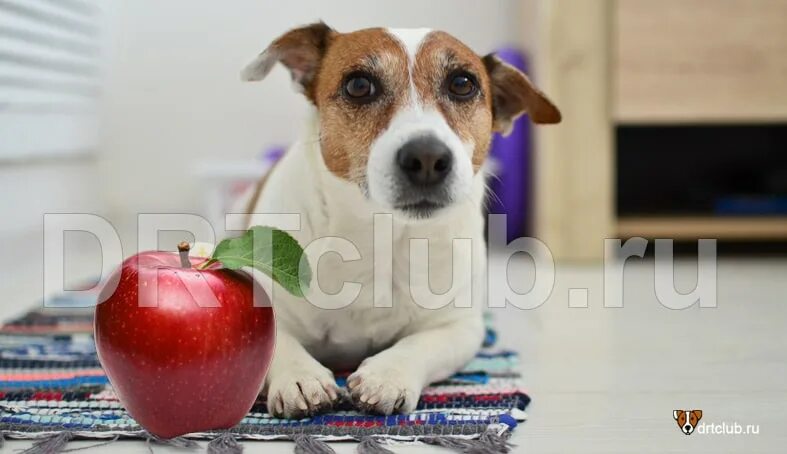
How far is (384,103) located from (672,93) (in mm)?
1385

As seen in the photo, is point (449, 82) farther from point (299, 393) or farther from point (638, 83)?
point (638, 83)

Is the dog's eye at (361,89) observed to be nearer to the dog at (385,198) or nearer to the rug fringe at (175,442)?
the dog at (385,198)

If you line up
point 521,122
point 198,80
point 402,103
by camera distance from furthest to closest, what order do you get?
1. point 198,80
2. point 521,122
3. point 402,103

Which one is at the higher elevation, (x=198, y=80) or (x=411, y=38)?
(x=198, y=80)

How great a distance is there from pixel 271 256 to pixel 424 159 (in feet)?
0.77

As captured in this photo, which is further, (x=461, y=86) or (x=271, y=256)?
(x=461, y=86)

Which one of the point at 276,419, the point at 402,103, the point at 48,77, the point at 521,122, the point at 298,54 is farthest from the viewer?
the point at 521,122

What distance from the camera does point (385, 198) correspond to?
1.06m

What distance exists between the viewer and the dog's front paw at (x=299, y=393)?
3.25ft

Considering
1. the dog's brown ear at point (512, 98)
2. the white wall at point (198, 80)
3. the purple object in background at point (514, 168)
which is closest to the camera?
the dog's brown ear at point (512, 98)

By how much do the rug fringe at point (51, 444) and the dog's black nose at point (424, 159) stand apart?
1.61 feet

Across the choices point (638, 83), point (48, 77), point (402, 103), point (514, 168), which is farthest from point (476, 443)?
point (48, 77)

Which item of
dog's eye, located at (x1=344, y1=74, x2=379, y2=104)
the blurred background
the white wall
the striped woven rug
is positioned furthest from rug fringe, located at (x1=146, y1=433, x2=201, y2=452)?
Result: the white wall

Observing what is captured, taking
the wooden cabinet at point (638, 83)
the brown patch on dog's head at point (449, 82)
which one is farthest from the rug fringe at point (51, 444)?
the wooden cabinet at point (638, 83)
